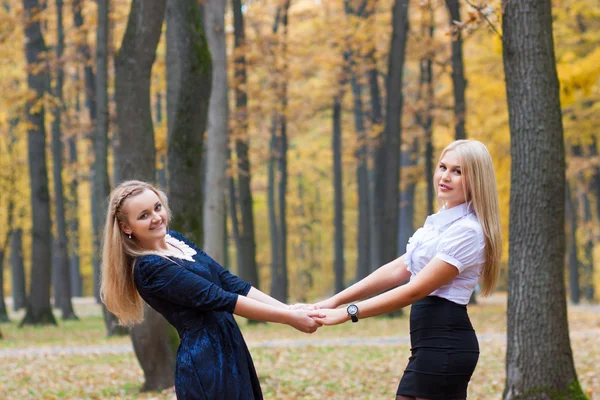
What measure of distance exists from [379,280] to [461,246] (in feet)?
2.21

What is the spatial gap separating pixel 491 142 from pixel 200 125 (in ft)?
49.3

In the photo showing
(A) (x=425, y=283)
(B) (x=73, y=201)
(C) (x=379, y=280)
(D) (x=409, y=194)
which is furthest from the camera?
(B) (x=73, y=201)

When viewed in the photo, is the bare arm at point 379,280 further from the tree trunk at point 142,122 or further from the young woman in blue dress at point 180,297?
the tree trunk at point 142,122

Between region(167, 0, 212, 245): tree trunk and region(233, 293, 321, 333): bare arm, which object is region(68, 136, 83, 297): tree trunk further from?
region(233, 293, 321, 333): bare arm

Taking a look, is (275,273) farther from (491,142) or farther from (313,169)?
(313,169)

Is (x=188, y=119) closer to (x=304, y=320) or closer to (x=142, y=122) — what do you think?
(x=142, y=122)

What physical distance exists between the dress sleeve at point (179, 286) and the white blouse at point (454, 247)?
3.11ft

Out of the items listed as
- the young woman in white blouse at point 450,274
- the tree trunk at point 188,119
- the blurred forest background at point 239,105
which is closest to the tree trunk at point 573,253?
the blurred forest background at point 239,105

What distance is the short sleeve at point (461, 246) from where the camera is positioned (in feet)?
12.9

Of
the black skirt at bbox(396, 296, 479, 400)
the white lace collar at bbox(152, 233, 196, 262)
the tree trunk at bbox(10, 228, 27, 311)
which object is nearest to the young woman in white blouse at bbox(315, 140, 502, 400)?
the black skirt at bbox(396, 296, 479, 400)

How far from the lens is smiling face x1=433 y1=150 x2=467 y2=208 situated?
4086mm

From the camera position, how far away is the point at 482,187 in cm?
404

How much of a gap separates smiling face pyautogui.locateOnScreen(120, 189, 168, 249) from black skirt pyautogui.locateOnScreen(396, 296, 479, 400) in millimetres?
1383

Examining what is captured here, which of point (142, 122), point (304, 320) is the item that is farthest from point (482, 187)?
point (142, 122)
